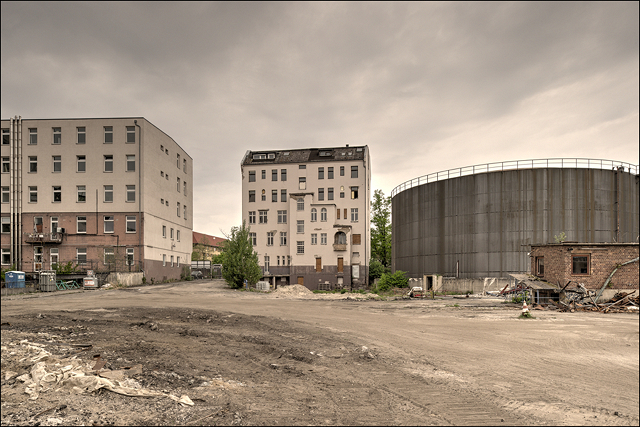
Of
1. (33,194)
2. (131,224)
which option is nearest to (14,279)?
(131,224)

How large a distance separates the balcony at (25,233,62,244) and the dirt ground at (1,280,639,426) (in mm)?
32268

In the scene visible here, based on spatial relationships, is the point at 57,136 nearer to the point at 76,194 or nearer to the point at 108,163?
the point at 108,163

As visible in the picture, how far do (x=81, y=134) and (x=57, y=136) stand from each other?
254cm

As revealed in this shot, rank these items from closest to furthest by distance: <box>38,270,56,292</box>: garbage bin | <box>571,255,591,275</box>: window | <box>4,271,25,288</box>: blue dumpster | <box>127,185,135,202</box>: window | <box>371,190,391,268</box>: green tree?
<box>571,255,591,275</box>: window → <box>4,271,25,288</box>: blue dumpster → <box>38,270,56,292</box>: garbage bin → <box>127,185,135,202</box>: window → <box>371,190,391,268</box>: green tree

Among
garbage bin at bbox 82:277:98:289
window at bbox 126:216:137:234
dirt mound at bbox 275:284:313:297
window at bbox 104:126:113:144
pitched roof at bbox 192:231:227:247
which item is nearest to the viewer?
garbage bin at bbox 82:277:98:289

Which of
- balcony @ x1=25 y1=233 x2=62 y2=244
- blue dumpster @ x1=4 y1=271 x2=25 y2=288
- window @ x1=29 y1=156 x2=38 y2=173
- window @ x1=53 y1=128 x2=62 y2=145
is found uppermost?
window @ x1=53 y1=128 x2=62 y2=145

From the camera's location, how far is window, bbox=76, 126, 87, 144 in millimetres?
49659

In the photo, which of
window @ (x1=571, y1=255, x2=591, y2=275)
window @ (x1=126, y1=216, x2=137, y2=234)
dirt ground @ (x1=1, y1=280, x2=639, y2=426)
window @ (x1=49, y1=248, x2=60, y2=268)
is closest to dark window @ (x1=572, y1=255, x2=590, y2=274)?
window @ (x1=571, y1=255, x2=591, y2=275)

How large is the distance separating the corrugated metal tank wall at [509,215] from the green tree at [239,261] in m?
20.5

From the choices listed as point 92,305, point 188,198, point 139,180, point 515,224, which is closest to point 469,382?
point 92,305

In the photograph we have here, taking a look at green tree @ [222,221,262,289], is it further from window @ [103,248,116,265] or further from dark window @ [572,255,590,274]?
dark window @ [572,255,590,274]

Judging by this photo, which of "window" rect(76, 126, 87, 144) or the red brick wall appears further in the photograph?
"window" rect(76, 126, 87, 144)

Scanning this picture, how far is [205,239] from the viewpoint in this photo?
127 m

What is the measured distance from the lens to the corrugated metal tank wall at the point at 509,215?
138 ft
